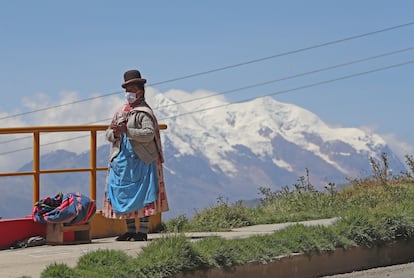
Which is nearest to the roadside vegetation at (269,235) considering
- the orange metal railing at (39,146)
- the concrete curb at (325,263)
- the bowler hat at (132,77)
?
the concrete curb at (325,263)

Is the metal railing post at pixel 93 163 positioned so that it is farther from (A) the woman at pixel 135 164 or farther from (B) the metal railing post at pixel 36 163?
(B) the metal railing post at pixel 36 163

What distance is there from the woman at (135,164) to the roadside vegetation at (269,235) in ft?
3.80

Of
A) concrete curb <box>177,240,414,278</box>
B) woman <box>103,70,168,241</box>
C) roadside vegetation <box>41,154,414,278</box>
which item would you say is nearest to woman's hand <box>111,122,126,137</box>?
woman <box>103,70,168,241</box>

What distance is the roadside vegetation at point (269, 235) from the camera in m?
8.52

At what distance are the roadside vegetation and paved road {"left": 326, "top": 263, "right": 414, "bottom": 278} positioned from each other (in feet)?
1.02

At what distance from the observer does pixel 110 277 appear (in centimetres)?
815

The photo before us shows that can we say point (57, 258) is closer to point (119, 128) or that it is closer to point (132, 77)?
point (119, 128)

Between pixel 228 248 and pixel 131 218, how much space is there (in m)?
2.50

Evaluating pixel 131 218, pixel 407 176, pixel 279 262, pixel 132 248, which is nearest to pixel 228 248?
pixel 279 262

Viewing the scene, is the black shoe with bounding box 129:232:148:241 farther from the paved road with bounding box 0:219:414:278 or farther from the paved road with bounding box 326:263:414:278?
the paved road with bounding box 326:263:414:278

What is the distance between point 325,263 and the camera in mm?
10531

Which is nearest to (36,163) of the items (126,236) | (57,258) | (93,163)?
(93,163)

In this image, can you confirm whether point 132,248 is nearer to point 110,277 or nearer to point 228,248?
point 228,248

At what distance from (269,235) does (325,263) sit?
737mm
